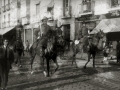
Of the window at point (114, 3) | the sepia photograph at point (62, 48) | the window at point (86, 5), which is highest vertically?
the window at point (86, 5)

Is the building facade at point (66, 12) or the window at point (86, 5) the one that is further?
the window at point (86, 5)

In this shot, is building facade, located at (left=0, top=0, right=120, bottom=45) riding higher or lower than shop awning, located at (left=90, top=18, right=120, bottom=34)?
higher

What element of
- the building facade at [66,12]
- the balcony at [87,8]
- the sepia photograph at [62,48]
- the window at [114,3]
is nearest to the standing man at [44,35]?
the sepia photograph at [62,48]

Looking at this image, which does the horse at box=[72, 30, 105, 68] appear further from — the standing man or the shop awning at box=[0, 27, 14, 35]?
the shop awning at box=[0, 27, 14, 35]

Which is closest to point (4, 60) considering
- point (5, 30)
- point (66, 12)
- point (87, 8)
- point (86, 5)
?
point (66, 12)

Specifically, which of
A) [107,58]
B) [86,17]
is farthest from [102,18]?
[107,58]

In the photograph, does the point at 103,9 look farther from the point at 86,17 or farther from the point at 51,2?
the point at 51,2

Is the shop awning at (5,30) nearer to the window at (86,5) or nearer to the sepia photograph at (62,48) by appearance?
the sepia photograph at (62,48)

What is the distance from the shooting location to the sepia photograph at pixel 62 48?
599 centimetres

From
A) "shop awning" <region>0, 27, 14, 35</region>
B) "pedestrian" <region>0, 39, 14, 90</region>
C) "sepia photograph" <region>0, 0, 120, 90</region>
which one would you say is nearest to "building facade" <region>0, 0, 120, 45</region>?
"sepia photograph" <region>0, 0, 120, 90</region>

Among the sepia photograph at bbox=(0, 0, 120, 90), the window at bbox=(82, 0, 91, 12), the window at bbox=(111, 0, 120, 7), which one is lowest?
the sepia photograph at bbox=(0, 0, 120, 90)

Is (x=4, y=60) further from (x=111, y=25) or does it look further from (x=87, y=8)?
(x=87, y=8)

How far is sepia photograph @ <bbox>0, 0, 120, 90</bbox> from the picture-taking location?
5988 millimetres

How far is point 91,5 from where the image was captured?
17109 mm
